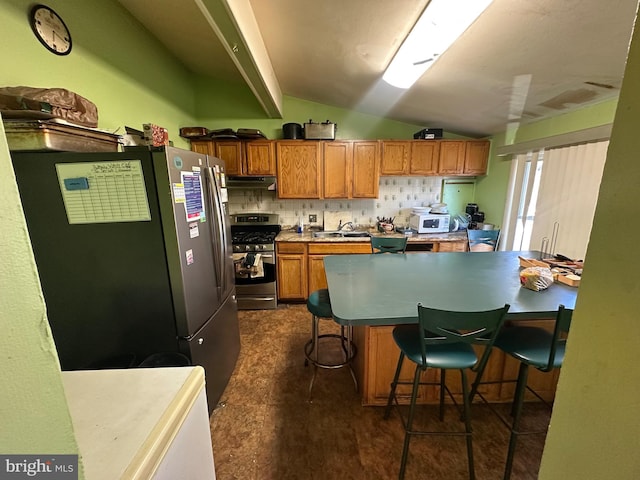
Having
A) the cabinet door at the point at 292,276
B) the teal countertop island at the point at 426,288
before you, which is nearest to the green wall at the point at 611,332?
the teal countertop island at the point at 426,288

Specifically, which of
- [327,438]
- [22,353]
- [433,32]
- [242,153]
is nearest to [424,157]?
[433,32]

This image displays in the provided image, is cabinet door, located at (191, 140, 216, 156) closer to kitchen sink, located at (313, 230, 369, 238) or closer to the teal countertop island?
kitchen sink, located at (313, 230, 369, 238)

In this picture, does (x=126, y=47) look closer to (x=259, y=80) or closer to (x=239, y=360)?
(x=259, y=80)

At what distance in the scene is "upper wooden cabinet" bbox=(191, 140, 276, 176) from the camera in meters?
3.41

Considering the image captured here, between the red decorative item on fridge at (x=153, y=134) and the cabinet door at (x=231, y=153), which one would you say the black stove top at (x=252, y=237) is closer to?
the cabinet door at (x=231, y=153)

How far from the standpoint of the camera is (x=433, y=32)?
144 cm

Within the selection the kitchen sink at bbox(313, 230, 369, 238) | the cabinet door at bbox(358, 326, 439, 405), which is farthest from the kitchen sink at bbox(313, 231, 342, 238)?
the cabinet door at bbox(358, 326, 439, 405)

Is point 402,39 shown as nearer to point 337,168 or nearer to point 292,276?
point 337,168

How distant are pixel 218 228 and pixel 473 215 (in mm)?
3499

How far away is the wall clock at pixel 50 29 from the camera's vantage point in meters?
1.50

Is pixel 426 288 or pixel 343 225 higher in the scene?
pixel 343 225

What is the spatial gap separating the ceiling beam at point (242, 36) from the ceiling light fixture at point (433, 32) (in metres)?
0.99

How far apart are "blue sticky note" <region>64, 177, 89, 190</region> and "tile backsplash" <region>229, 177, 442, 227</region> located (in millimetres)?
2522

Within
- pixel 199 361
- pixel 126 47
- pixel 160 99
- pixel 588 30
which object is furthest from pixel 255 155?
pixel 588 30
